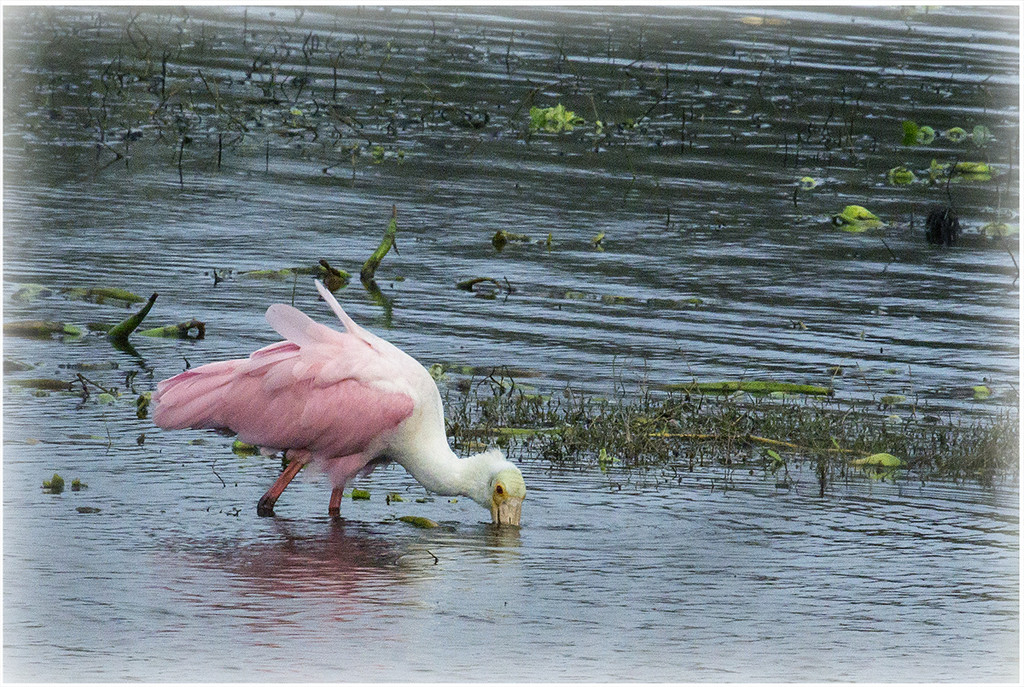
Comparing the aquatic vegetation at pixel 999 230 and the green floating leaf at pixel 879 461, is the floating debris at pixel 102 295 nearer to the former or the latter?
the green floating leaf at pixel 879 461

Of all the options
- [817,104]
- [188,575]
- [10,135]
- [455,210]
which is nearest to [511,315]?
[455,210]

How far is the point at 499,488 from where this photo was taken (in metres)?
7.86

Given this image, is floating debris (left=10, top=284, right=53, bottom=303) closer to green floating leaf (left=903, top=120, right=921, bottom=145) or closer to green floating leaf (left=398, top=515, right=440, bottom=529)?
green floating leaf (left=398, top=515, right=440, bottom=529)

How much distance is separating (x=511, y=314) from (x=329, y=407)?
4.19 m

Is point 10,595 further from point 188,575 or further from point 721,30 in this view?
point 721,30

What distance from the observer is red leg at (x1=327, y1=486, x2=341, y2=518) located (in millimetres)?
8117

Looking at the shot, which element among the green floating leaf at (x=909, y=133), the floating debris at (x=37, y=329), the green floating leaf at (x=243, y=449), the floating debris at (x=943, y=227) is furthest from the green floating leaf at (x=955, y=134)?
the green floating leaf at (x=243, y=449)

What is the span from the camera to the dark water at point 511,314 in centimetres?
662

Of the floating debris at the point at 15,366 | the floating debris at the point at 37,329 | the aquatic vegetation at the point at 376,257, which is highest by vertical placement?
the aquatic vegetation at the point at 376,257

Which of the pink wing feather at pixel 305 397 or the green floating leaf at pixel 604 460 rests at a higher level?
the pink wing feather at pixel 305 397

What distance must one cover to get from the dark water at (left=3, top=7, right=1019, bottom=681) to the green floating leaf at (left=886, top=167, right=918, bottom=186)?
0.65 feet

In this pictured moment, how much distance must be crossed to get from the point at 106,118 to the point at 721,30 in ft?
44.6

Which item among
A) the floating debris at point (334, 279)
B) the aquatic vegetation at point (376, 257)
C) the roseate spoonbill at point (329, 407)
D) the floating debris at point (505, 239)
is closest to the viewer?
the roseate spoonbill at point (329, 407)

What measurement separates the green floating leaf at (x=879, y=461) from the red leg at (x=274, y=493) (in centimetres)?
284
